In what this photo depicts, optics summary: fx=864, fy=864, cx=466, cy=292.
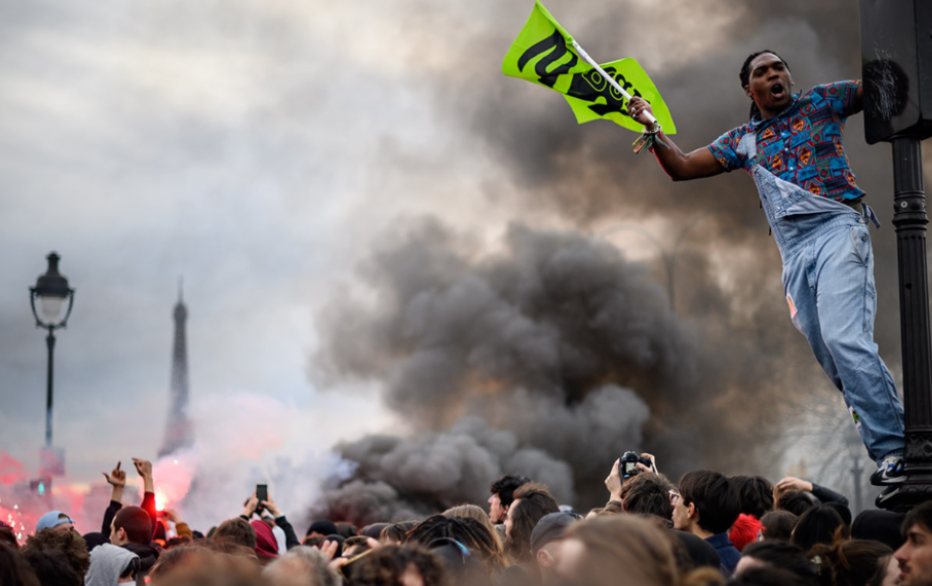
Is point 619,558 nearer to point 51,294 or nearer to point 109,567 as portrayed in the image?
point 109,567

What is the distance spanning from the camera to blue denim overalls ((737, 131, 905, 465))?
353 cm

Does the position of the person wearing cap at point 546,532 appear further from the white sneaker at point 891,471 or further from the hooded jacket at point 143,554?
the hooded jacket at point 143,554

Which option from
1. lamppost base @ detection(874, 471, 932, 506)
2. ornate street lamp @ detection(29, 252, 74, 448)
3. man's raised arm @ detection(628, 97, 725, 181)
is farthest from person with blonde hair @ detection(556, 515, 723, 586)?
ornate street lamp @ detection(29, 252, 74, 448)

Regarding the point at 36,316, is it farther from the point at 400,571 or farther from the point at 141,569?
the point at 400,571

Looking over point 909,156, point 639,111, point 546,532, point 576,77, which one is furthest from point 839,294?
point 576,77

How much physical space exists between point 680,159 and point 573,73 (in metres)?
0.94

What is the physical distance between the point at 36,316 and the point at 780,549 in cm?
1096

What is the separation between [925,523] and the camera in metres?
2.75

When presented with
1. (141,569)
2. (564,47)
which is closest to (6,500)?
(141,569)

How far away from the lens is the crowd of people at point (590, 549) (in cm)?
198

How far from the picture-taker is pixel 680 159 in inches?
170

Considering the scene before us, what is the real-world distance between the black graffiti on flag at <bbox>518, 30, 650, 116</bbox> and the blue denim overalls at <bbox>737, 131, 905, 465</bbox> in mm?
1082

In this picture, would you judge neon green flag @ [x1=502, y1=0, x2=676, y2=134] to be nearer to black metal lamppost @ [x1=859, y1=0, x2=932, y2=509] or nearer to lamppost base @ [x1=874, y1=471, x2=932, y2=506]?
black metal lamppost @ [x1=859, y1=0, x2=932, y2=509]

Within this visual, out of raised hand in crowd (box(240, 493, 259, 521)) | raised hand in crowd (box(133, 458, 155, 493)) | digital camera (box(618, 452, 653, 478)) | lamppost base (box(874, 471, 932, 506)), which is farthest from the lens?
raised hand in crowd (box(240, 493, 259, 521))
